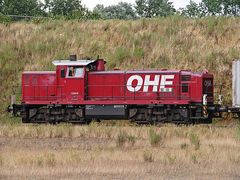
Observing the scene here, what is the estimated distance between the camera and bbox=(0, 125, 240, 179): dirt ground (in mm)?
13977

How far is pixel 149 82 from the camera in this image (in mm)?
32094

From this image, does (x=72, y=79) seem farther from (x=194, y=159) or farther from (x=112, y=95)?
(x=194, y=159)

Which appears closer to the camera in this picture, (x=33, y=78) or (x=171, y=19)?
(x=33, y=78)

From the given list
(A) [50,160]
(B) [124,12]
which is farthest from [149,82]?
(B) [124,12]

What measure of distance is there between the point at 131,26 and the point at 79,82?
513 inches

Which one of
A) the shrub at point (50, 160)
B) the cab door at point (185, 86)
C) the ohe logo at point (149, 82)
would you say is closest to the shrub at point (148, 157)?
the shrub at point (50, 160)

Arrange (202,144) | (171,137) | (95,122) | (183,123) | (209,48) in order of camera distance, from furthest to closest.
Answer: (209,48)
(95,122)
(183,123)
(171,137)
(202,144)

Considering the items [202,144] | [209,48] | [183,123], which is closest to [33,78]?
[183,123]

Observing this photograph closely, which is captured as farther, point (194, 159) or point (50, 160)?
point (194, 159)

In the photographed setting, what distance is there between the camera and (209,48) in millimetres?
40531

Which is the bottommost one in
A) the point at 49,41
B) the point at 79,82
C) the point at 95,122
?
the point at 95,122

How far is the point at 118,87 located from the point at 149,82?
5.51ft

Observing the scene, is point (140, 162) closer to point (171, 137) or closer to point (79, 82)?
point (171, 137)

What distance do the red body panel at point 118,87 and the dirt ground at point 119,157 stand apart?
7.42 m
